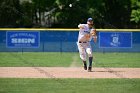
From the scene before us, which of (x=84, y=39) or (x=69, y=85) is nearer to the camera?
(x=69, y=85)

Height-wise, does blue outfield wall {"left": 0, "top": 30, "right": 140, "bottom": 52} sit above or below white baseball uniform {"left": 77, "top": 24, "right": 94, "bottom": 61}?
below

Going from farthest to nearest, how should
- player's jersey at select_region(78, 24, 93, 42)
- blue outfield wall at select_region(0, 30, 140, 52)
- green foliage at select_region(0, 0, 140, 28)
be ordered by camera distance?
green foliage at select_region(0, 0, 140, 28) → blue outfield wall at select_region(0, 30, 140, 52) → player's jersey at select_region(78, 24, 93, 42)

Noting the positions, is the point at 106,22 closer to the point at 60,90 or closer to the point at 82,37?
the point at 82,37

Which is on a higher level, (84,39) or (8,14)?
(84,39)

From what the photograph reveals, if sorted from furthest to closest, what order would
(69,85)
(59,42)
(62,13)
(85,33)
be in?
1. (62,13)
2. (59,42)
3. (85,33)
4. (69,85)

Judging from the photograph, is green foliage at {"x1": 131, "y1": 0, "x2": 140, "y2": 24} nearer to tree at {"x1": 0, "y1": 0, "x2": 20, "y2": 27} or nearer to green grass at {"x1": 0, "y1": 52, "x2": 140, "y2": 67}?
tree at {"x1": 0, "y1": 0, "x2": 20, "y2": 27}

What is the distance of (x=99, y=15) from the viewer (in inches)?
1764

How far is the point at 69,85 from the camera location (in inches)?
500

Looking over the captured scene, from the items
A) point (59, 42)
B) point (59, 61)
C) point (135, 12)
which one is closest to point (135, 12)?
point (135, 12)

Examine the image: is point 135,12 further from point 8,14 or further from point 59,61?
point 59,61

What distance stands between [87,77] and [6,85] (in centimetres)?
300

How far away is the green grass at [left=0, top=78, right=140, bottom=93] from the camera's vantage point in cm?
1168

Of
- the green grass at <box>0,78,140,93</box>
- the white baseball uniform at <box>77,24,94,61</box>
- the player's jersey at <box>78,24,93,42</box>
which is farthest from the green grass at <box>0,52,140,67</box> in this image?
the green grass at <box>0,78,140,93</box>

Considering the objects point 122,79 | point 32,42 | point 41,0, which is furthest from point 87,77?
point 41,0
